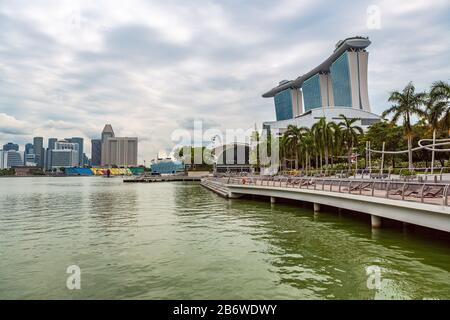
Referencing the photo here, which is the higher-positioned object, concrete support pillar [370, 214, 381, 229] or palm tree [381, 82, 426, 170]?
palm tree [381, 82, 426, 170]

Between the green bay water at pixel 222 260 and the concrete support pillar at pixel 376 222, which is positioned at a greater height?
the concrete support pillar at pixel 376 222

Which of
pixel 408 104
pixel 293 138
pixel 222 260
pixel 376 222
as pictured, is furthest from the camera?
pixel 293 138

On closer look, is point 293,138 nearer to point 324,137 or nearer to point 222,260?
point 324,137

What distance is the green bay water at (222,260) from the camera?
10.9 m

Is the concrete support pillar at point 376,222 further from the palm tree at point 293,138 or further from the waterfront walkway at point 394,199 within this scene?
the palm tree at point 293,138

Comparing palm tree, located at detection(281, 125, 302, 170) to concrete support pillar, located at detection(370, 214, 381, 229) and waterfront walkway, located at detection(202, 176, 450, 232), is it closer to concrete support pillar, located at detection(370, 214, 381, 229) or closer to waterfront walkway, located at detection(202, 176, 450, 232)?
waterfront walkway, located at detection(202, 176, 450, 232)

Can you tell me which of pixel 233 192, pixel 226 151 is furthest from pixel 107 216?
pixel 226 151

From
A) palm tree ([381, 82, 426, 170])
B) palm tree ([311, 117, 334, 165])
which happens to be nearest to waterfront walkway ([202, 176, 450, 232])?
palm tree ([381, 82, 426, 170])

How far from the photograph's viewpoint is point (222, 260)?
14.5 meters

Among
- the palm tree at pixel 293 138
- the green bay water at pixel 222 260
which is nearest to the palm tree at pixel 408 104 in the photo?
the green bay water at pixel 222 260

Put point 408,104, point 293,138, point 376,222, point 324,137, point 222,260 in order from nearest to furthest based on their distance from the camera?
point 222,260 < point 376,222 < point 408,104 < point 324,137 < point 293,138

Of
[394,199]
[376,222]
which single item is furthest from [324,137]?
[394,199]

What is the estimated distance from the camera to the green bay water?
10.9 m
